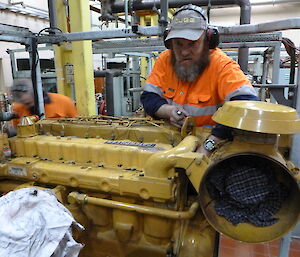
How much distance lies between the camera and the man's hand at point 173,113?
6.04 ft

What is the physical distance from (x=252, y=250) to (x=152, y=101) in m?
1.67

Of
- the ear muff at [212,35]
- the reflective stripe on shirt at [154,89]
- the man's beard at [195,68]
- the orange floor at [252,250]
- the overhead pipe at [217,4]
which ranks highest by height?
the overhead pipe at [217,4]

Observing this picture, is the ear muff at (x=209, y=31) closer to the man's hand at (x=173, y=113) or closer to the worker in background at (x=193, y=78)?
the worker in background at (x=193, y=78)

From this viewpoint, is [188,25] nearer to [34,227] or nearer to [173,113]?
[173,113]

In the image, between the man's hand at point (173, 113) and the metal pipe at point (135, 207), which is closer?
the metal pipe at point (135, 207)

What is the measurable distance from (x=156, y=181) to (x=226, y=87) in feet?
2.65

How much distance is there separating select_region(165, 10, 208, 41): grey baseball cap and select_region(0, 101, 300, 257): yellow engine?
63 centimetres

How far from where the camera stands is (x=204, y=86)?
1.94 meters

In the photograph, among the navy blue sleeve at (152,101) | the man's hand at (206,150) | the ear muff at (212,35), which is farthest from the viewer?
the navy blue sleeve at (152,101)

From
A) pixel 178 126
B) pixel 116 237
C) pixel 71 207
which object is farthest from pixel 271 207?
pixel 71 207

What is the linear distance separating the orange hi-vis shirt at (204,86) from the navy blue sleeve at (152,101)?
33 millimetres

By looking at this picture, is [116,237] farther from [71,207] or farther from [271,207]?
[271,207]

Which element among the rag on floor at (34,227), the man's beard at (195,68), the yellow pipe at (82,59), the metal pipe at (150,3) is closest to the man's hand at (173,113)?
the man's beard at (195,68)

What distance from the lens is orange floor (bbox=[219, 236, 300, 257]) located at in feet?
7.86
